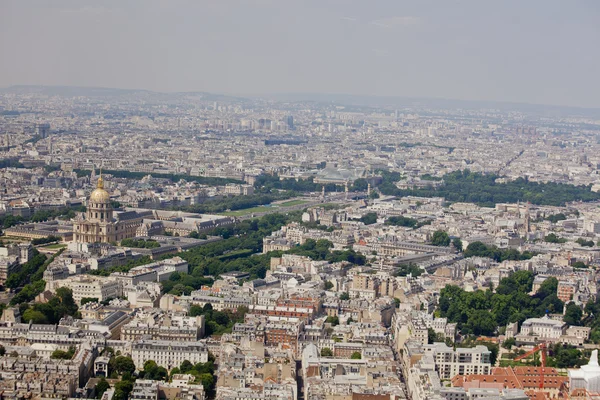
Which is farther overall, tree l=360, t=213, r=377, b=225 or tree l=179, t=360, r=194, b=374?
tree l=360, t=213, r=377, b=225

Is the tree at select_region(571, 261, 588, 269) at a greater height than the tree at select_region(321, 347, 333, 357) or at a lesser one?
lesser

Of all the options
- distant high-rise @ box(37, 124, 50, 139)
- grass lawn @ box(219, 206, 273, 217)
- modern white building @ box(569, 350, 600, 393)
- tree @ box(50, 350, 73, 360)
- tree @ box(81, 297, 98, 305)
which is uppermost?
modern white building @ box(569, 350, 600, 393)

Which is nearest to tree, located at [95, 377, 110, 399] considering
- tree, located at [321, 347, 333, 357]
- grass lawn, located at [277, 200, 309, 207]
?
tree, located at [321, 347, 333, 357]

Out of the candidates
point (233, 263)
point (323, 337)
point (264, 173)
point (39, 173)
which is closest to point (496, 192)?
point (264, 173)

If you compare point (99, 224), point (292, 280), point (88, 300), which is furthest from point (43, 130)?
point (88, 300)

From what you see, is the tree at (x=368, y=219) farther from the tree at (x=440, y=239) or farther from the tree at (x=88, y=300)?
the tree at (x=88, y=300)

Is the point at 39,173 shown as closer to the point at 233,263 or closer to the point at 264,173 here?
the point at 264,173

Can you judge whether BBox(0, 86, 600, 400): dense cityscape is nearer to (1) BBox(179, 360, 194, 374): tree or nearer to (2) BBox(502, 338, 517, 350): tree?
(2) BBox(502, 338, 517, 350): tree
